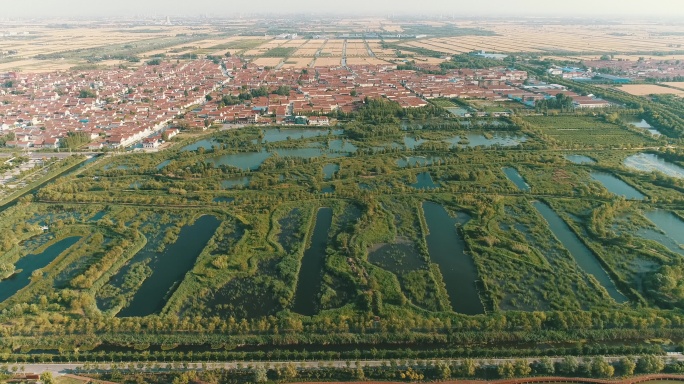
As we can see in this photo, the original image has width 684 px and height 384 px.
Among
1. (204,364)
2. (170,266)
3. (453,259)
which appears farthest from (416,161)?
(204,364)

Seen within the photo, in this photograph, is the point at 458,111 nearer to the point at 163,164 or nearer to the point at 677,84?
the point at 163,164

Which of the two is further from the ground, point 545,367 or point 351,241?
point 351,241

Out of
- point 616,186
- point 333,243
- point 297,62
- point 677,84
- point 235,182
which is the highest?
point 297,62

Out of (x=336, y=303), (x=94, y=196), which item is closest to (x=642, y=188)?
(x=336, y=303)

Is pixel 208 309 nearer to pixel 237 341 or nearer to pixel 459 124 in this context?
pixel 237 341

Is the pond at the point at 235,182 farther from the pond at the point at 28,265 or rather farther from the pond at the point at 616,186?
the pond at the point at 616,186

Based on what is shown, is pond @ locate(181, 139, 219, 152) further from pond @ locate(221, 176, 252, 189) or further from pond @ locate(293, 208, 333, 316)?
pond @ locate(293, 208, 333, 316)

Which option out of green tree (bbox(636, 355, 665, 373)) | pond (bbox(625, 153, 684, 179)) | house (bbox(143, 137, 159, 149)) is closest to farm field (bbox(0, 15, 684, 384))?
green tree (bbox(636, 355, 665, 373))
